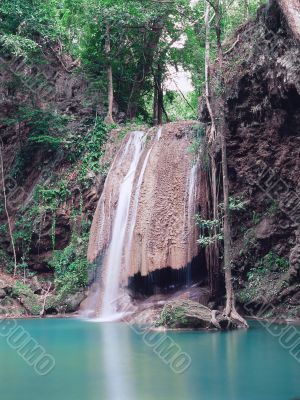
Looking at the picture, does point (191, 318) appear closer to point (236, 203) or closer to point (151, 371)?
point (151, 371)

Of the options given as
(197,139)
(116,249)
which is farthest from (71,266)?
(197,139)

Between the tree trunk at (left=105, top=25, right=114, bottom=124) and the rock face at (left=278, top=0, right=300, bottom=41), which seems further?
the tree trunk at (left=105, top=25, right=114, bottom=124)

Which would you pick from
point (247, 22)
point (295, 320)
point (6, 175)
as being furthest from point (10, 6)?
point (295, 320)

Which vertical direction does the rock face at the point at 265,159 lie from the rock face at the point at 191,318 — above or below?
above

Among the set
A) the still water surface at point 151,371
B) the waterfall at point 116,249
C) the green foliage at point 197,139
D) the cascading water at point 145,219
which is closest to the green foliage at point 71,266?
the cascading water at point 145,219

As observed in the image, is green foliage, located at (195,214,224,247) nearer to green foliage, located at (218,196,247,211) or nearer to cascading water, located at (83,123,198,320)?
cascading water, located at (83,123,198,320)

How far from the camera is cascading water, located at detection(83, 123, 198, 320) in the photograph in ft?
39.5

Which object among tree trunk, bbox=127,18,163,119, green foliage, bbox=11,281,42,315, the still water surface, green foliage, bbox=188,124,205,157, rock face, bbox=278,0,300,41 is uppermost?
tree trunk, bbox=127,18,163,119

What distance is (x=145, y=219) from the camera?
12.6 meters

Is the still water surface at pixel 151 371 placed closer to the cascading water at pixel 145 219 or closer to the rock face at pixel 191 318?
the rock face at pixel 191 318

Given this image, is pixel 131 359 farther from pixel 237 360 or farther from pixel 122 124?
pixel 122 124

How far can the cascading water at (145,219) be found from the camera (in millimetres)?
12055

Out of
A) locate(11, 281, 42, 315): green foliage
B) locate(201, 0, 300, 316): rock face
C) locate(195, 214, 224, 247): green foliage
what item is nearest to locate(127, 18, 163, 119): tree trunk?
locate(201, 0, 300, 316): rock face

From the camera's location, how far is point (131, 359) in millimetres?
6973
